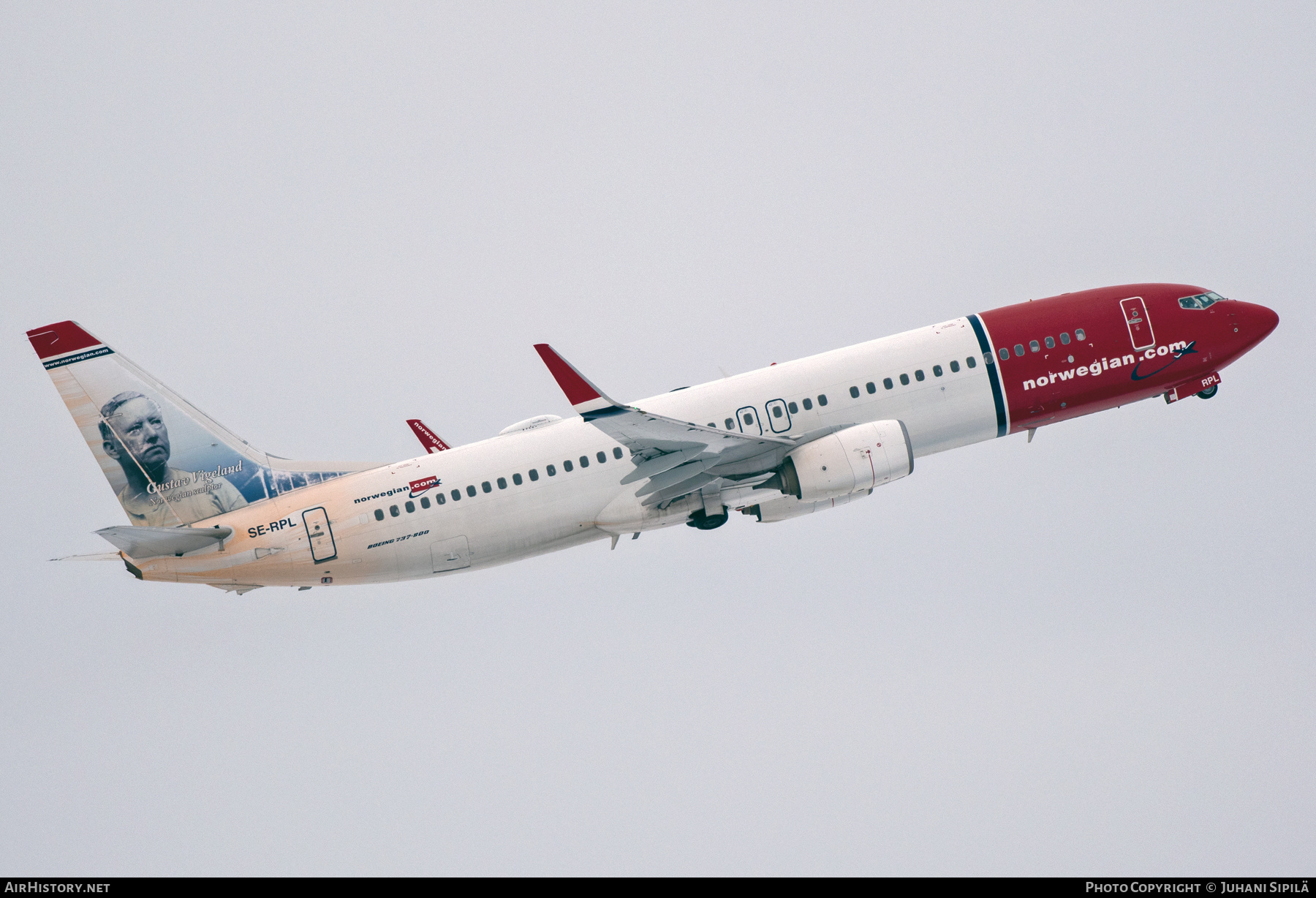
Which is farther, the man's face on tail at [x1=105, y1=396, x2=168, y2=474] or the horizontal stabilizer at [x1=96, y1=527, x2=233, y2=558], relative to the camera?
the man's face on tail at [x1=105, y1=396, x2=168, y2=474]

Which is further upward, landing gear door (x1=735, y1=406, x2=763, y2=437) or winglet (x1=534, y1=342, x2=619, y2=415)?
winglet (x1=534, y1=342, x2=619, y2=415)

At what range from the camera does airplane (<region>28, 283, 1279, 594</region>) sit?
5203cm

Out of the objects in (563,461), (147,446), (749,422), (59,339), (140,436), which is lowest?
(563,461)

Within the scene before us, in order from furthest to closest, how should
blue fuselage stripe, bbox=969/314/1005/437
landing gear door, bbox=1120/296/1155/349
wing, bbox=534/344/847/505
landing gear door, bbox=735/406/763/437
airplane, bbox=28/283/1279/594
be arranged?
landing gear door, bbox=1120/296/1155/349 → blue fuselage stripe, bbox=969/314/1005/437 → landing gear door, bbox=735/406/763/437 → airplane, bbox=28/283/1279/594 → wing, bbox=534/344/847/505

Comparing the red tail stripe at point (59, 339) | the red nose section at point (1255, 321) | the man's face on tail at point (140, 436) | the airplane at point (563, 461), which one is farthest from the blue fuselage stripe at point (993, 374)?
the red tail stripe at point (59, 339)

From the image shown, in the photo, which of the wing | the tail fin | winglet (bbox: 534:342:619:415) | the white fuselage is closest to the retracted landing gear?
the white fuselage

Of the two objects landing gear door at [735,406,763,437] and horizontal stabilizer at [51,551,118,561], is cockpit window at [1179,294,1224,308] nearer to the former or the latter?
landing gear door at [735,406,763,437]

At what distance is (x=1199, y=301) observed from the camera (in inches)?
2215

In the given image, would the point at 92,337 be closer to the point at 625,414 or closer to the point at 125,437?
the point at 125,437

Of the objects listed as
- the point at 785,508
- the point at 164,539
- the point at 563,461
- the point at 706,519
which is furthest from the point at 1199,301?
the point at 164,539

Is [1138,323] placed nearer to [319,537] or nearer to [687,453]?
[687,453]

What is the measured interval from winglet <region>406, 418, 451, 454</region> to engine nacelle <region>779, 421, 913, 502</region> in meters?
14.7

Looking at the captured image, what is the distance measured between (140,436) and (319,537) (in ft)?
26.8

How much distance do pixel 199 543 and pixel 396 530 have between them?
7276 mm
